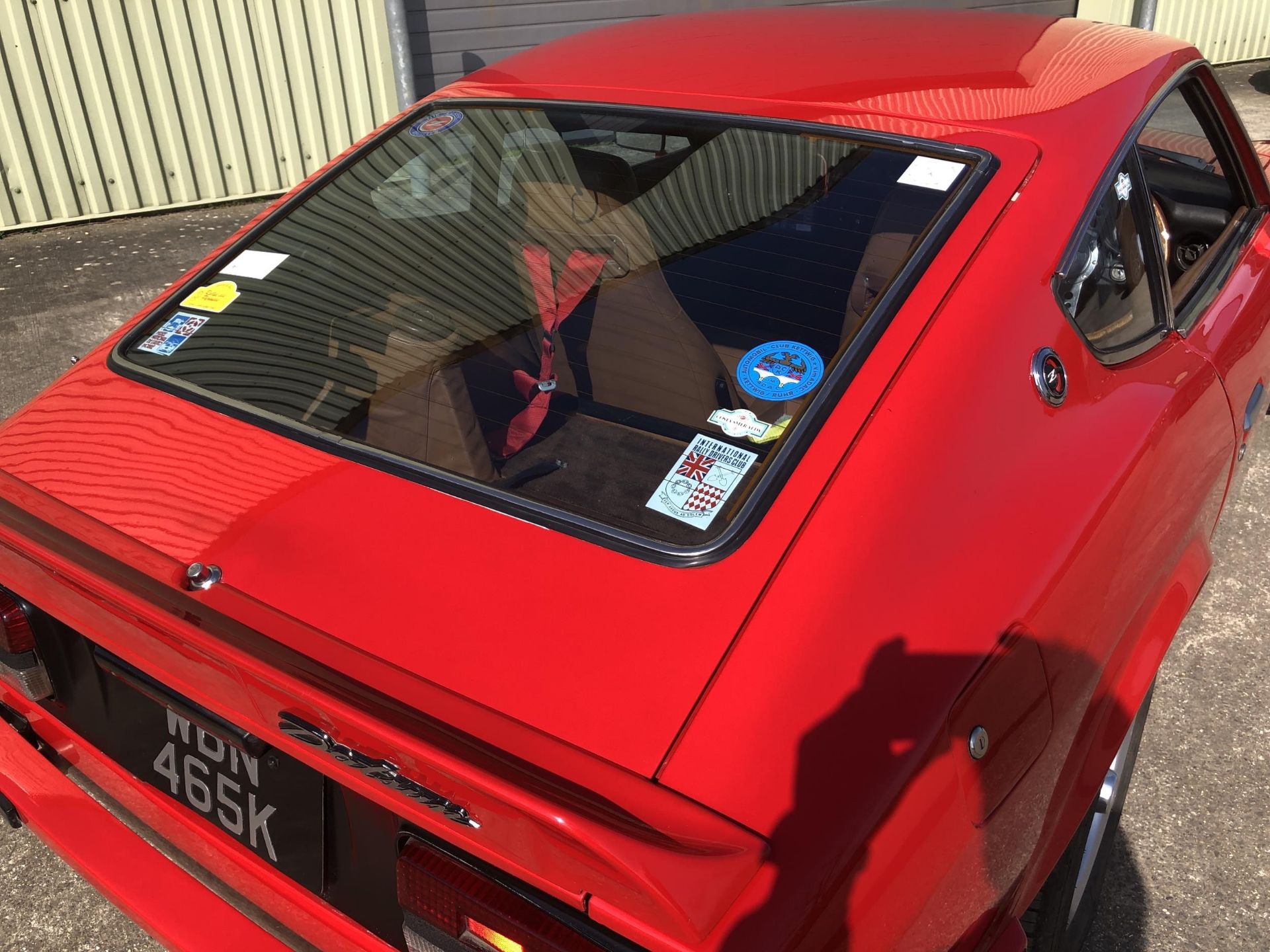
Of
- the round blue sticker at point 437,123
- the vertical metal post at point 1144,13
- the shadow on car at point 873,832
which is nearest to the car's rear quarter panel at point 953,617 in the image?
the shadow on car at point 873,832

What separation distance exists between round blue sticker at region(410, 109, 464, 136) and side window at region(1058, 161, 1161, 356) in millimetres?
1357

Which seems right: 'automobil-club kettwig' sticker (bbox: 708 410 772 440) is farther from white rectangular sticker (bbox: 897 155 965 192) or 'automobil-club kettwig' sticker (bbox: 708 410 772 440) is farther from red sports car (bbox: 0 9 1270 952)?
white rectangular sticker (bbox: 897 155 965 192)

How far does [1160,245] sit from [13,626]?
7.36 ft

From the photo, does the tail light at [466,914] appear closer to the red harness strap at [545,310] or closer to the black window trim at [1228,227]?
the red harness strap at [545,310]

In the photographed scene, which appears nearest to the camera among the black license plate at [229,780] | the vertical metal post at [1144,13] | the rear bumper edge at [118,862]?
the black license plate at [229,780]

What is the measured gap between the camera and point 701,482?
1499mm

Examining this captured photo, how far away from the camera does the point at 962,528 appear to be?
141cm

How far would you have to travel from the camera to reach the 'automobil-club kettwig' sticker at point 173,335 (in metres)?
2.01

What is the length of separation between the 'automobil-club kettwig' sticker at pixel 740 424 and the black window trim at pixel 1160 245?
20.7 inches

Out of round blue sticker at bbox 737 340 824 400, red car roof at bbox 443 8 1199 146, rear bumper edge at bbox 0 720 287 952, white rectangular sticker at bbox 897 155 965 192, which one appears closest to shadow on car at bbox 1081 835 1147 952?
round blue sticker at bbox 737 340 824 400

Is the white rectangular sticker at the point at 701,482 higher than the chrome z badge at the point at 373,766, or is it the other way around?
the white rectangular sticker at the point at 701,482

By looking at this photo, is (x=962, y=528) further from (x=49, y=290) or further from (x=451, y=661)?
(x=49, y=290)

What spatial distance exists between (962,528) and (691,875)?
63 cm

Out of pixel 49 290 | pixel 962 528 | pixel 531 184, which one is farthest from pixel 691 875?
pixel 49 290
